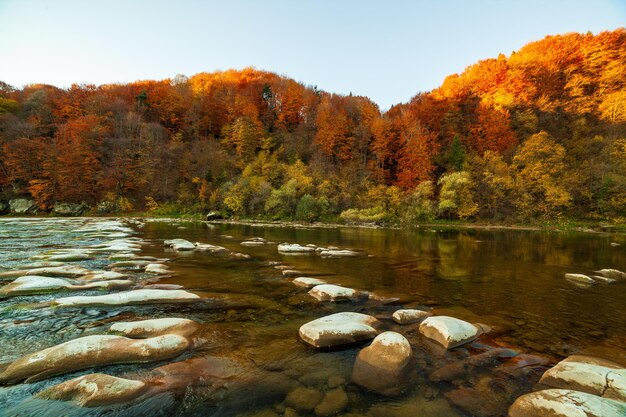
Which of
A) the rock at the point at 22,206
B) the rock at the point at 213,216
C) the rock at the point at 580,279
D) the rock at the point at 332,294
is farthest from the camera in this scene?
the rock at the point at 22,206

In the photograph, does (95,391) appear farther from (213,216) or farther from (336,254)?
(213,216)

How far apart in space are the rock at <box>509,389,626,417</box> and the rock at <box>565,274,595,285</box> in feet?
27.1

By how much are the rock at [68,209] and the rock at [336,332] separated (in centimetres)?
4915

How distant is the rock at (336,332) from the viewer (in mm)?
4891

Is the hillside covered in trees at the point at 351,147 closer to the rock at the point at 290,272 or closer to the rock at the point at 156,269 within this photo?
the rock at the point at 290,272

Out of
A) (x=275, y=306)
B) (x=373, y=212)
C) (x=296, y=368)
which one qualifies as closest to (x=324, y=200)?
(x=373, y=212)

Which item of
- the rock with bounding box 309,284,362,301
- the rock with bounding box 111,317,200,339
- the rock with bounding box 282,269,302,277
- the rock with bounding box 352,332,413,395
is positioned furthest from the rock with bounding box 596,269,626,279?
the rock with bounding box 111,317,200,339

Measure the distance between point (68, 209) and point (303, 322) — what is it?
49.5 meters

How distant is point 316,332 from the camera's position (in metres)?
4.95

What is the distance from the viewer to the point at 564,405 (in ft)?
9.99

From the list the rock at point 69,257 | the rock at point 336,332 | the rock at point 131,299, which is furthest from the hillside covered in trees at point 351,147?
the rock at point 336,332

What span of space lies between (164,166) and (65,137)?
46.3 ft

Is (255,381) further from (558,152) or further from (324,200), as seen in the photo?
(558,152)

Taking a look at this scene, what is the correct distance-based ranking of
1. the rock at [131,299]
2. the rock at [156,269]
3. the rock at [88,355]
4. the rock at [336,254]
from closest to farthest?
the rock at [88,355] → the rock at [131,299] → the rock at [156,269] → the rock at [336,254]
